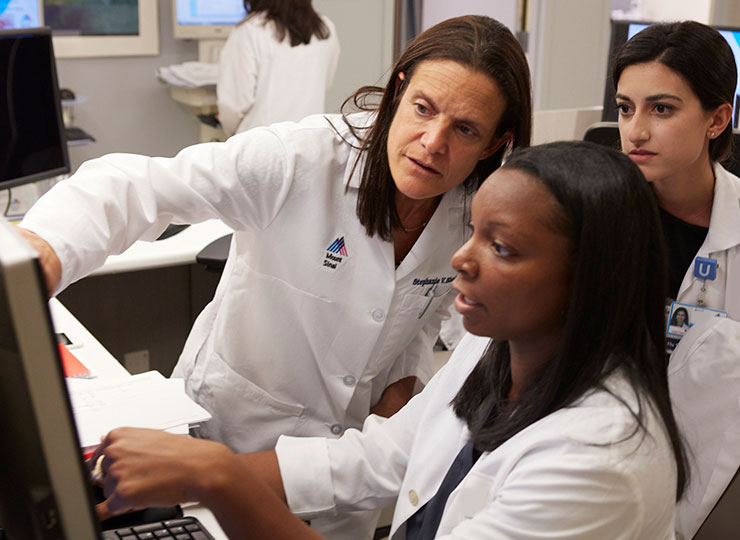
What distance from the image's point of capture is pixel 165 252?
2.15 m

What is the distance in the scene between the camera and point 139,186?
114 centimetres

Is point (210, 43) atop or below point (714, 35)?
below

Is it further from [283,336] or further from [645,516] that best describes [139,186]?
[645,516]

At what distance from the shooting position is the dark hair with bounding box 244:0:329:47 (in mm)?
3426

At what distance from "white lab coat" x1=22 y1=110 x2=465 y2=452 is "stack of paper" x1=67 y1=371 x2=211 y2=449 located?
0.11m

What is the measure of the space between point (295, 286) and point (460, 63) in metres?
0.44

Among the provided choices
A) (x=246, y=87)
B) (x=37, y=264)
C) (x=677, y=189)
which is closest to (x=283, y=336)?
(x=677, y=189)

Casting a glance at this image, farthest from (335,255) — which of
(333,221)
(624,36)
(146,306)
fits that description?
(624,36)

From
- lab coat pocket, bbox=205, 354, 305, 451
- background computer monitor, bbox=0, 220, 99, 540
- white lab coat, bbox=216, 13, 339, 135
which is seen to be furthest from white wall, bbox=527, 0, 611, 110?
background computer monitor, bbox=0, 220, 99, 540

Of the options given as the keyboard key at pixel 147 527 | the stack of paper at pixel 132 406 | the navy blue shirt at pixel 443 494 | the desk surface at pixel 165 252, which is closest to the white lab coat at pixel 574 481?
the navy blue shirt at pixel 443 494

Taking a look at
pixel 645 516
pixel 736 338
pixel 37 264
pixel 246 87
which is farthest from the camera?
pixel 246 87

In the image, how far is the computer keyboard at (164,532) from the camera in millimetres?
951

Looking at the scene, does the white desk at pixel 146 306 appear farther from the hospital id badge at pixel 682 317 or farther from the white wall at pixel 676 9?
the white wall at pixel 676 9

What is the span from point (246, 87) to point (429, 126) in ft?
8.47
